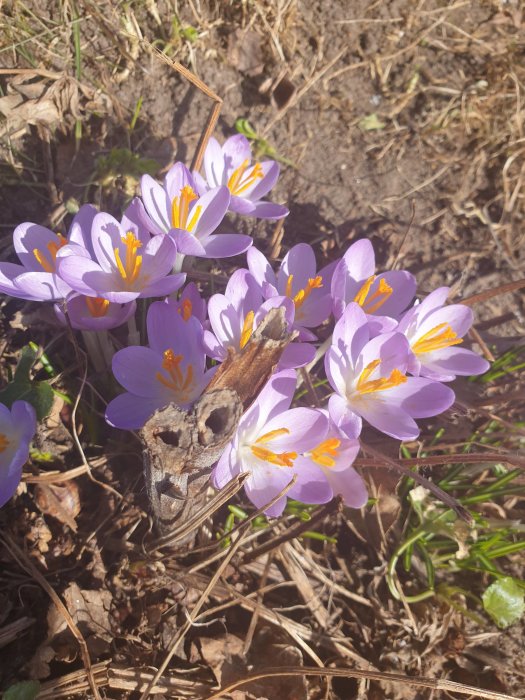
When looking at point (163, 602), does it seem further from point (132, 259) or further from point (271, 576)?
point (132, 259)

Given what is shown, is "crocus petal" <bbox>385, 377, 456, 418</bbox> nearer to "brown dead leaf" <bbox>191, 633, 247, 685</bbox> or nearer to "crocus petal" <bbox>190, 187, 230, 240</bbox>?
"crocus petal" <bbox>190, 187, 230, 240</bbox>

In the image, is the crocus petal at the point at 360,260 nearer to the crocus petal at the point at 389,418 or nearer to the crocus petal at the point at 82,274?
the crocus petal at the point at 389,418

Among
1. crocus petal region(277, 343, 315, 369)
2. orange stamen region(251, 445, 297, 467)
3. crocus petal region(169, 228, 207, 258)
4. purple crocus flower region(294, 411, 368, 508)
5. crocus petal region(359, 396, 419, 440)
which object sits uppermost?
crocus petal region(169, 228, 207, 258)

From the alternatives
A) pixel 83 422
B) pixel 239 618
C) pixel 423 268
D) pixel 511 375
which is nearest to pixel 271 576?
pixel 239 618

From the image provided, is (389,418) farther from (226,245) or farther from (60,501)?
(60,501)

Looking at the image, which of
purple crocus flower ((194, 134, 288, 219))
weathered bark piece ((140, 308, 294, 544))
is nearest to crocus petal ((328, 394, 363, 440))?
weathered bark piece ((140, 308, 294, 544))

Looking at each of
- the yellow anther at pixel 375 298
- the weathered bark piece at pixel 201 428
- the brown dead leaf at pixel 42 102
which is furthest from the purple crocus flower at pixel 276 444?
the brown dead leaf at pixel 42 102

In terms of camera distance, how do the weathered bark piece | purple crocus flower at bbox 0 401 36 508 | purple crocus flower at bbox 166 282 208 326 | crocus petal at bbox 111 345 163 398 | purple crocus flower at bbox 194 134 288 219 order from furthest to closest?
purple crocus flower at bbox 194 134 288 219 → purple crocus flower at bbox 166 282 208 326 → crocus petal at bbox 111 345 163 398 → purple crocus flower at bbox 0 401 36 508 → the weathered bark piece
